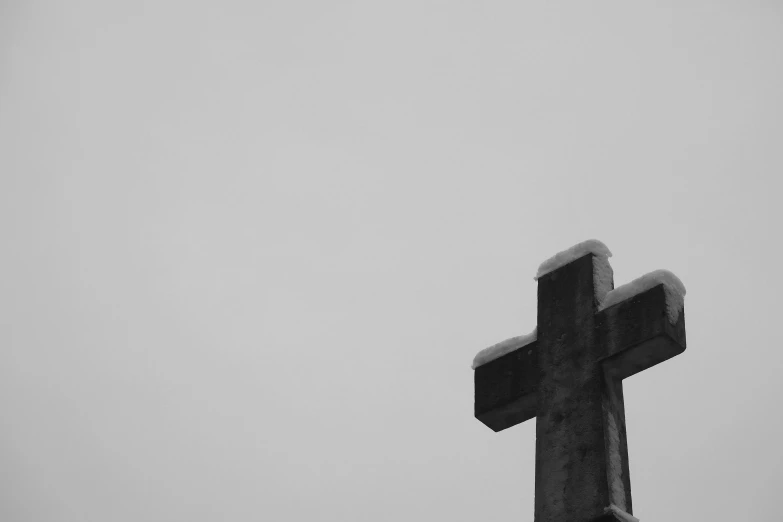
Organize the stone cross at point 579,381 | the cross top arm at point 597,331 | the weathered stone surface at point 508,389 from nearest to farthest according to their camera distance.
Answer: the stone cross at point 579,381, the cross top arm at point 597,331, the weathered stone surface at point 508,389

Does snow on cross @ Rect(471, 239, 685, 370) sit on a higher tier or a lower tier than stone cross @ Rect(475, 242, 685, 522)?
higher

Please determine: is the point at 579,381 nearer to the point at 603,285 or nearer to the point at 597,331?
the point at 597,331

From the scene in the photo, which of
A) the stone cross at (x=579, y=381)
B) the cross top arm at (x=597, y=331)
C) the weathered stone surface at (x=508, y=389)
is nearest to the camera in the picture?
the stone cross at (x=579, y=381)

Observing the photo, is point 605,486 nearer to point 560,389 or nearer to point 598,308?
point 560,389

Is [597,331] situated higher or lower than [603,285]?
lower

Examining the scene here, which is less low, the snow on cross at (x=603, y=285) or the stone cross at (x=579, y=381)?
the snow on cross at (x=603, y=285)

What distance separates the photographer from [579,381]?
455 centimetres

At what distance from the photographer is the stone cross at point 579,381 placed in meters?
4.19

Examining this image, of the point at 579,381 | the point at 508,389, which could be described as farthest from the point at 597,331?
the point at 508,389

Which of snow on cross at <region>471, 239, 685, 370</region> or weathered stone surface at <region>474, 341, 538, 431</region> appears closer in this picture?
snow on cross at <region>471, 239, 685, 370</region>

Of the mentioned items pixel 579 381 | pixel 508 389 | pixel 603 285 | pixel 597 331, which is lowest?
pixel 579 381

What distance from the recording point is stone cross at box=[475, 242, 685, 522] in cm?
419

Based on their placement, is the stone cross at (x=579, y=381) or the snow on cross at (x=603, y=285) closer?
the stone cross at (x=579, y=381)

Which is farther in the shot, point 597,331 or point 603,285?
point 603,285
